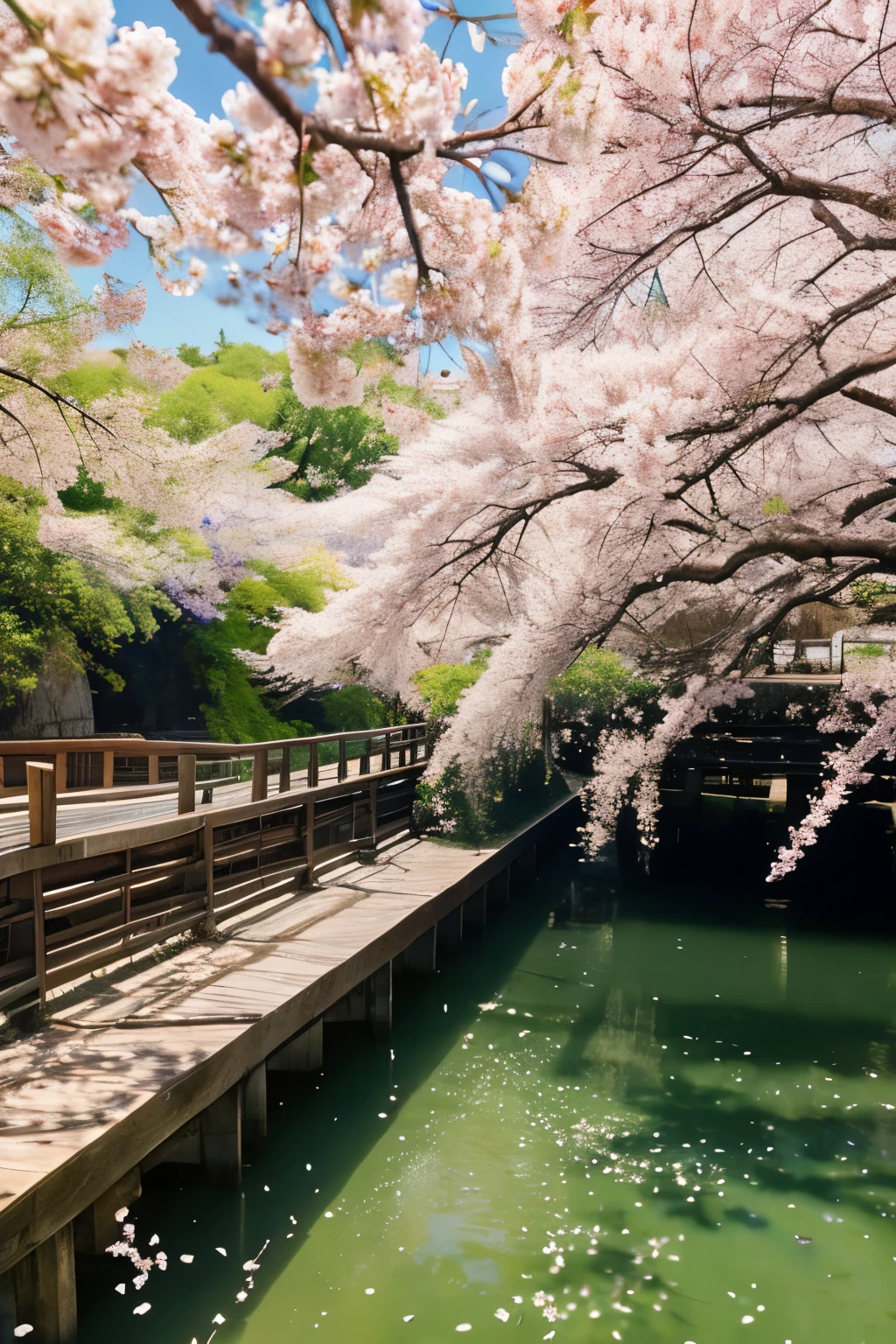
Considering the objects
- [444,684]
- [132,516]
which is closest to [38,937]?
[444,684]

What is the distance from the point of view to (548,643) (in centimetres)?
799

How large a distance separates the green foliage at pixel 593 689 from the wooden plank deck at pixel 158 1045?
18.0 feet

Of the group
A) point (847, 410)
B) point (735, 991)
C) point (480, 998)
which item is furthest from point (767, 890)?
point (847, 410)

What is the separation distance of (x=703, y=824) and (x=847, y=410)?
50.6ft

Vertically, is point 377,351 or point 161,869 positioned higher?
point 377,351

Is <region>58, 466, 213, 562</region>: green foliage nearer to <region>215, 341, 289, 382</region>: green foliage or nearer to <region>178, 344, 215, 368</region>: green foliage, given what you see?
<region>215, 341, 289, 382</region>: green foliage

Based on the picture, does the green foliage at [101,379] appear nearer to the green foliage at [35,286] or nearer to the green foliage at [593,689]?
the green foliage at [35,286]

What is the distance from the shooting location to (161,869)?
6.52 metres

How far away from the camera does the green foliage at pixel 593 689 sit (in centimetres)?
1384

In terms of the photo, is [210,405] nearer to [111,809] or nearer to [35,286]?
[35,286]

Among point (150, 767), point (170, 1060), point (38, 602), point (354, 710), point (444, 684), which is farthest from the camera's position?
point (354, 710)

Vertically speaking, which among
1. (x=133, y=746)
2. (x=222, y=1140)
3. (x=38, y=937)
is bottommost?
(x=222, y=1140)

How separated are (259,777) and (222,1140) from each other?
3.35 meters

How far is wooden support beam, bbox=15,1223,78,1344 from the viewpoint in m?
3.70
